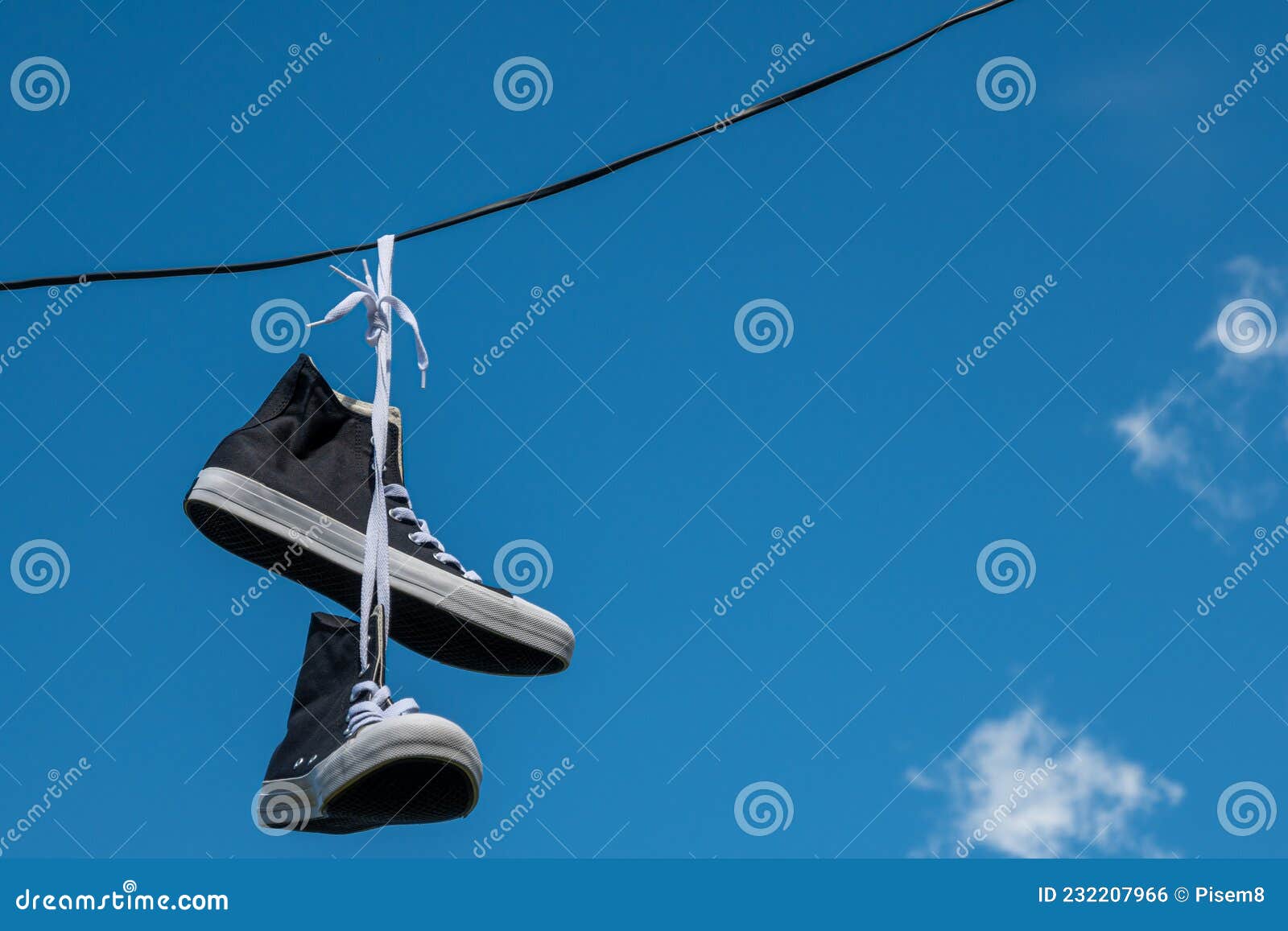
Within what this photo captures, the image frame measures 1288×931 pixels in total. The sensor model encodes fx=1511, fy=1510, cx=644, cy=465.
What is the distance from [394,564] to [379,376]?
0.55 metres

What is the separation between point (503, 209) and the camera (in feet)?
13.8

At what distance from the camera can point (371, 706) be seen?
3924mm

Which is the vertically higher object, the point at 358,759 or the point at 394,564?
the point at 394,564

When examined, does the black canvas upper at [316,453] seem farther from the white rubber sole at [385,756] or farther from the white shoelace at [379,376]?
the white rubber sole at [385,756]

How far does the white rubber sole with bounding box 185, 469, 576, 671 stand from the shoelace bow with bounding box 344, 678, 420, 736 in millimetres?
379

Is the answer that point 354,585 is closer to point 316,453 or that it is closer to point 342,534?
point 342,534

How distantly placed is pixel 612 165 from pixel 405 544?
1.27 metres

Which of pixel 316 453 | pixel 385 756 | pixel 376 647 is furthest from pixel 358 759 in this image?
pixel 316 453

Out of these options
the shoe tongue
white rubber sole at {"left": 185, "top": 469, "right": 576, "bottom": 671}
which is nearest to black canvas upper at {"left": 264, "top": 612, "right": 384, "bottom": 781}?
the shoe tongue

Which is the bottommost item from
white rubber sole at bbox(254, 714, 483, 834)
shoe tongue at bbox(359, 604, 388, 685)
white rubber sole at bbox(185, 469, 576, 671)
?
white rubber sole at bbox(254, 714, 483, 834)

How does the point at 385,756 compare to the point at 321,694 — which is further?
the point at 321,694

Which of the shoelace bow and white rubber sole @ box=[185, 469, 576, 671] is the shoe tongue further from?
white rubber sole @ box=[185, 469, 576, 671]

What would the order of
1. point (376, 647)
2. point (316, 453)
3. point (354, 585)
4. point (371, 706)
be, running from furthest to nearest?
point (316, 453) < point (354, 585) < point (376, 647) < point (371, 706)

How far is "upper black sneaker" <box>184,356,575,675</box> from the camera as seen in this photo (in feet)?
14.3
